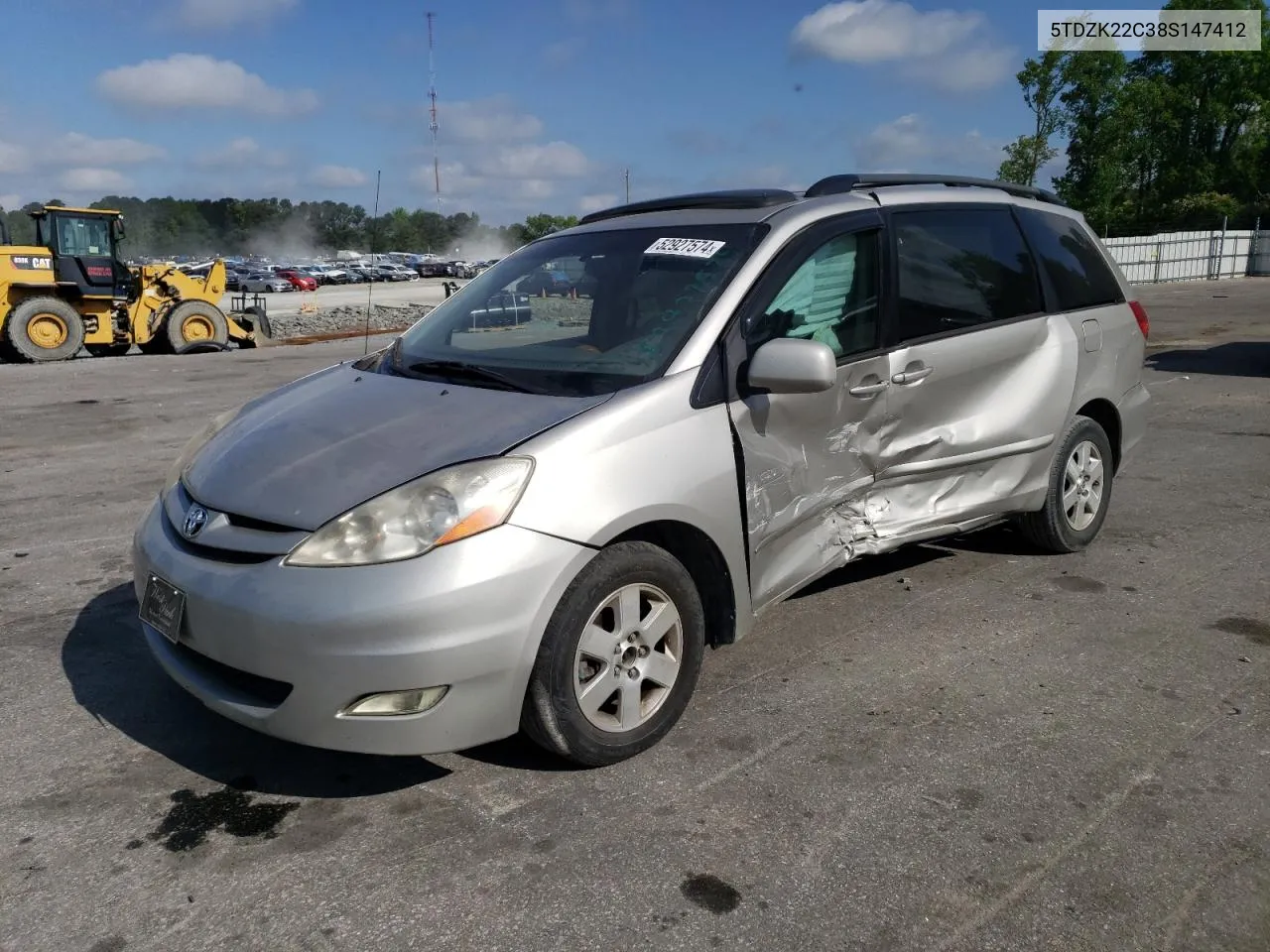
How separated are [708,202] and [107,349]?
1909 centimetres

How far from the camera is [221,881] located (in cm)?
266

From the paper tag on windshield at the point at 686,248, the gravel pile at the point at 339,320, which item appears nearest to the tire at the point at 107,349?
the gravel pile at the point at 339,320

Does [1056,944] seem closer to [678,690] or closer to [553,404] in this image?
[678,690]

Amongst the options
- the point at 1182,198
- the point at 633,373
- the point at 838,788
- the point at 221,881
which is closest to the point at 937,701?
the point at 838,788

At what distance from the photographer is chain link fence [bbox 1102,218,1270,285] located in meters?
34.1

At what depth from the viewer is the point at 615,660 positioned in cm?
312

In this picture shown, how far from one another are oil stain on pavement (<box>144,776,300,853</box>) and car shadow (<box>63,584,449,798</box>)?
0.08 m

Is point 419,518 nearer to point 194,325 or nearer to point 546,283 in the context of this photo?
point 546,283

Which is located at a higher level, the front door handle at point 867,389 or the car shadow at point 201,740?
the front door handle at point 867,389

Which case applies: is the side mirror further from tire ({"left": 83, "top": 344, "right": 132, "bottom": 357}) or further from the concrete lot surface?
tire ({"left": 83, "top": 344, "right": 132, "bottom": 357})

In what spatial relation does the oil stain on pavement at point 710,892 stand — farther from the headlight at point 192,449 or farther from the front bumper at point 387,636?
the headlight at point 192,449

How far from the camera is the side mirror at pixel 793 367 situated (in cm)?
339

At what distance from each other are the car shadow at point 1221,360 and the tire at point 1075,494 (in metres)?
8.57

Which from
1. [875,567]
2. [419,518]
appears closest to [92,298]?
[875,567]
